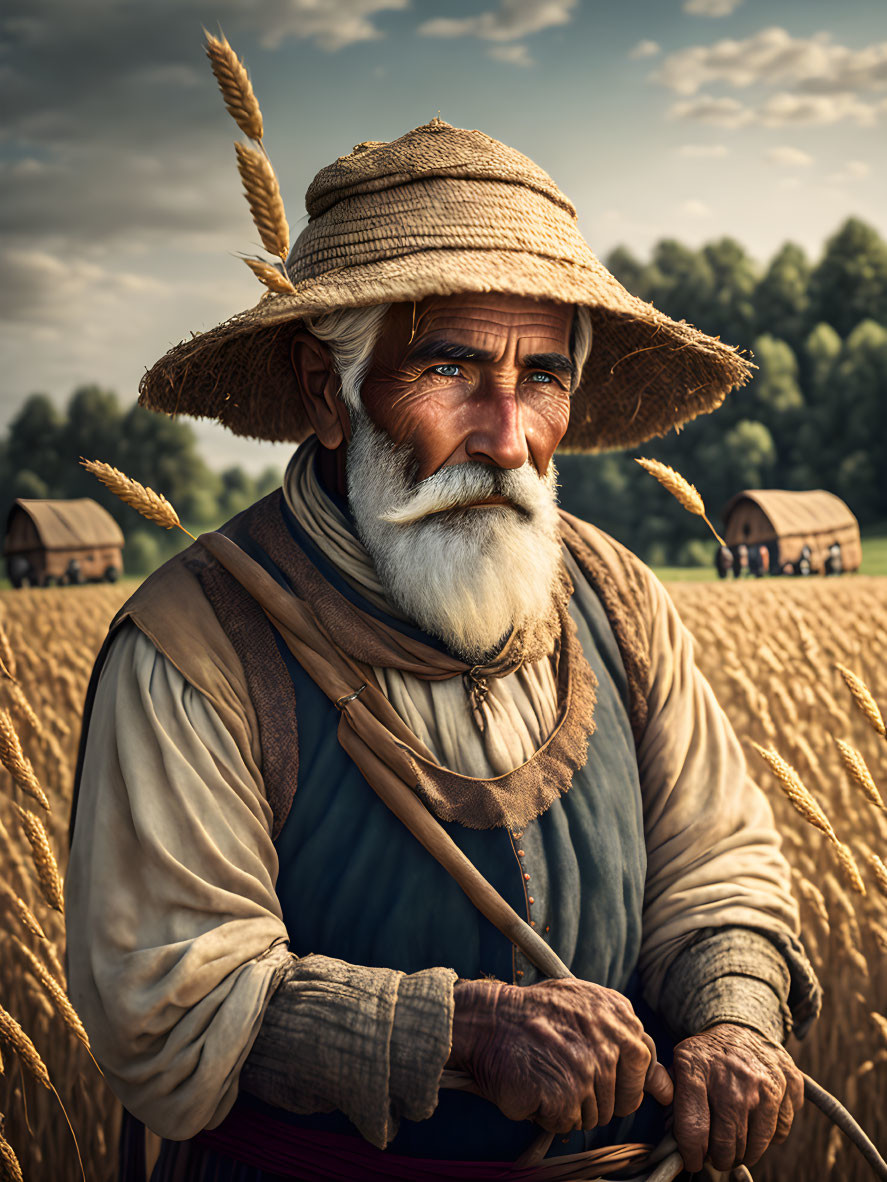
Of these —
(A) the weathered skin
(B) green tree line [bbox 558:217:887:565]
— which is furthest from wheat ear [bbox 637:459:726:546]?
(B) green tree line [bbox 558:217:887:565]

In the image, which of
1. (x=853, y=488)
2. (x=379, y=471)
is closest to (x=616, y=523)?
(x=853, y=488)

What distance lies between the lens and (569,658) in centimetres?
211

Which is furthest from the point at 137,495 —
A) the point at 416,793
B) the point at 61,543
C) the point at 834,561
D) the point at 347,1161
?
the point at 61,543

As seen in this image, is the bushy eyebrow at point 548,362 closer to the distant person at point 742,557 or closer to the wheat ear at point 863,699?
the wheat ear at point 863,699

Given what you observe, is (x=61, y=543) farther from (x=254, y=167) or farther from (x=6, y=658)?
(x=254, y=167)

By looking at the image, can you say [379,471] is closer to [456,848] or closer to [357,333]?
[357,333]

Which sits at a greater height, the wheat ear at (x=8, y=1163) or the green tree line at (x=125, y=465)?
the green tree line at (x=125, y=465)

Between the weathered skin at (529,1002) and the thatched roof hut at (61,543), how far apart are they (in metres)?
17.1

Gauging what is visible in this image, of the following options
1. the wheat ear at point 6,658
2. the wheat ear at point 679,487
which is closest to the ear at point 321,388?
the wheat ear at point 679,487

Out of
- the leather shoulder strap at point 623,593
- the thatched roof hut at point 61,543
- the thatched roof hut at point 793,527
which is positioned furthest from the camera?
the thatched roof hut at point 61,543

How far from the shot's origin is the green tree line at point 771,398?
25.0 m

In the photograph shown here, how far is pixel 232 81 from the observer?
5.18ft

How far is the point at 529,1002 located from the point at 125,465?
27.8 metres

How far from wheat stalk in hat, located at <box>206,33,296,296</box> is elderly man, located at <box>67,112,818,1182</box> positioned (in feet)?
0.65
